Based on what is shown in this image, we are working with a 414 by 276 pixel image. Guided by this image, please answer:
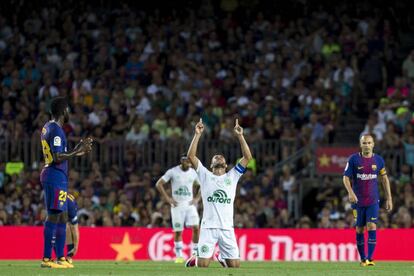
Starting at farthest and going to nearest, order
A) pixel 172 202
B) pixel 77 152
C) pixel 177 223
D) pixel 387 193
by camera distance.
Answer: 1. pixel 177 223
2. pixel 172 202
3. pixel 387 193
4. pixel 77 152

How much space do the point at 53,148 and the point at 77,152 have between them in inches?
20.7

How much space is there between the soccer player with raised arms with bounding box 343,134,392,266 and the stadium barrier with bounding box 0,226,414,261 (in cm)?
695

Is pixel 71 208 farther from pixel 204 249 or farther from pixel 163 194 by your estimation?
pixel 163 194

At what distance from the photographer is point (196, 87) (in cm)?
3578

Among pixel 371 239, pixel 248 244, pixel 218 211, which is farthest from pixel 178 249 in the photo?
pixel 218 211

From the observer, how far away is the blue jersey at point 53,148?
1959 centimetres

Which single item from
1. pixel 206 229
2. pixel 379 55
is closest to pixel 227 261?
pixel 206 229

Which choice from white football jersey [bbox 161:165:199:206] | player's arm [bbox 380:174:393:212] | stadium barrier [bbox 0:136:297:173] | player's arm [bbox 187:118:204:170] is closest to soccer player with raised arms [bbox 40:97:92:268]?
player's arm [bbox 187:118:204:170]

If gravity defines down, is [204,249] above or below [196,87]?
below

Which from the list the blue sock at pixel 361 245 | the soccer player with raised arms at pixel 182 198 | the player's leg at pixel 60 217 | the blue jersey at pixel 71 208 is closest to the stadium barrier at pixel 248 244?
the soccer player with raised arms at pixel 182 198

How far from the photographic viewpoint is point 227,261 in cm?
2092

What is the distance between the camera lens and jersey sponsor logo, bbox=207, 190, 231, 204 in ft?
68.0

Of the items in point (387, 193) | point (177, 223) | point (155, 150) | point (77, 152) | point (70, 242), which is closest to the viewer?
point (77, 152)

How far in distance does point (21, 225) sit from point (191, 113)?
5.77 m
